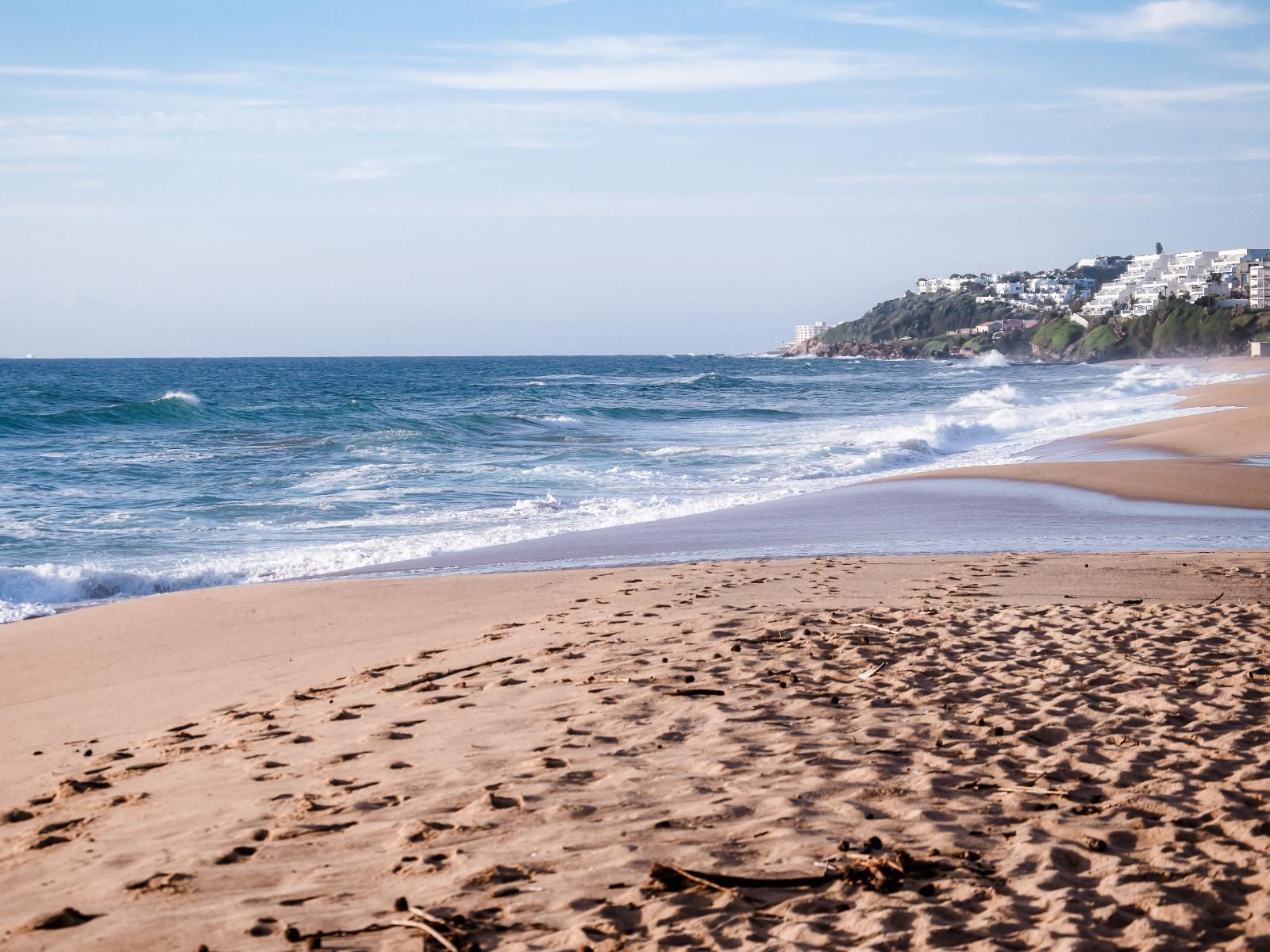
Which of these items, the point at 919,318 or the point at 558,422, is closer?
the point at 558,422

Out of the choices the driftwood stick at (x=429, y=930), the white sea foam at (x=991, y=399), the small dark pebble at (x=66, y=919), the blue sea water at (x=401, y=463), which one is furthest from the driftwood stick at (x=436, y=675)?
the white sea foam at (x=991, y=399)

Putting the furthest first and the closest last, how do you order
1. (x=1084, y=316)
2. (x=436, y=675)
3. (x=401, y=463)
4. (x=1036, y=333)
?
(x=1084, y=316) → (x=1036, y=333) → (x=401, y=463) → (x=436, y=675)

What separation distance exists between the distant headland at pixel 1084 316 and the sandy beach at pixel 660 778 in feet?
325

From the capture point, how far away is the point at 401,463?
904 inches

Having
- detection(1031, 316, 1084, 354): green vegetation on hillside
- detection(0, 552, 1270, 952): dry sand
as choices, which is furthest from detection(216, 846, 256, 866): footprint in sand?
detection(1031, 316, 1084, 354): green vegetation on hillside

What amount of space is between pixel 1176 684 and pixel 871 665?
158 cm

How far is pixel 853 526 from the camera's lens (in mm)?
13281

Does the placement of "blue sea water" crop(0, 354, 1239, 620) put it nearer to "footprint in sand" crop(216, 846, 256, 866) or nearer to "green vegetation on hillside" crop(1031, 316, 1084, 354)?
"footprint in sand" crop(216, 846, 256, 866)

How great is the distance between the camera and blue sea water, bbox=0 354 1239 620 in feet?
42.0

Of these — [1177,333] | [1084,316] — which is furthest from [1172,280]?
[1177,333]

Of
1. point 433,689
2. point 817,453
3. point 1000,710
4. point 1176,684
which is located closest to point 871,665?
point 1000,710

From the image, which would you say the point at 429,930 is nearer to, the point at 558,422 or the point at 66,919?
the point at 66,919

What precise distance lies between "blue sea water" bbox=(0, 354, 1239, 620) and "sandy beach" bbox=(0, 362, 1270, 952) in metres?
4.74

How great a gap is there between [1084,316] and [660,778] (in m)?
140
